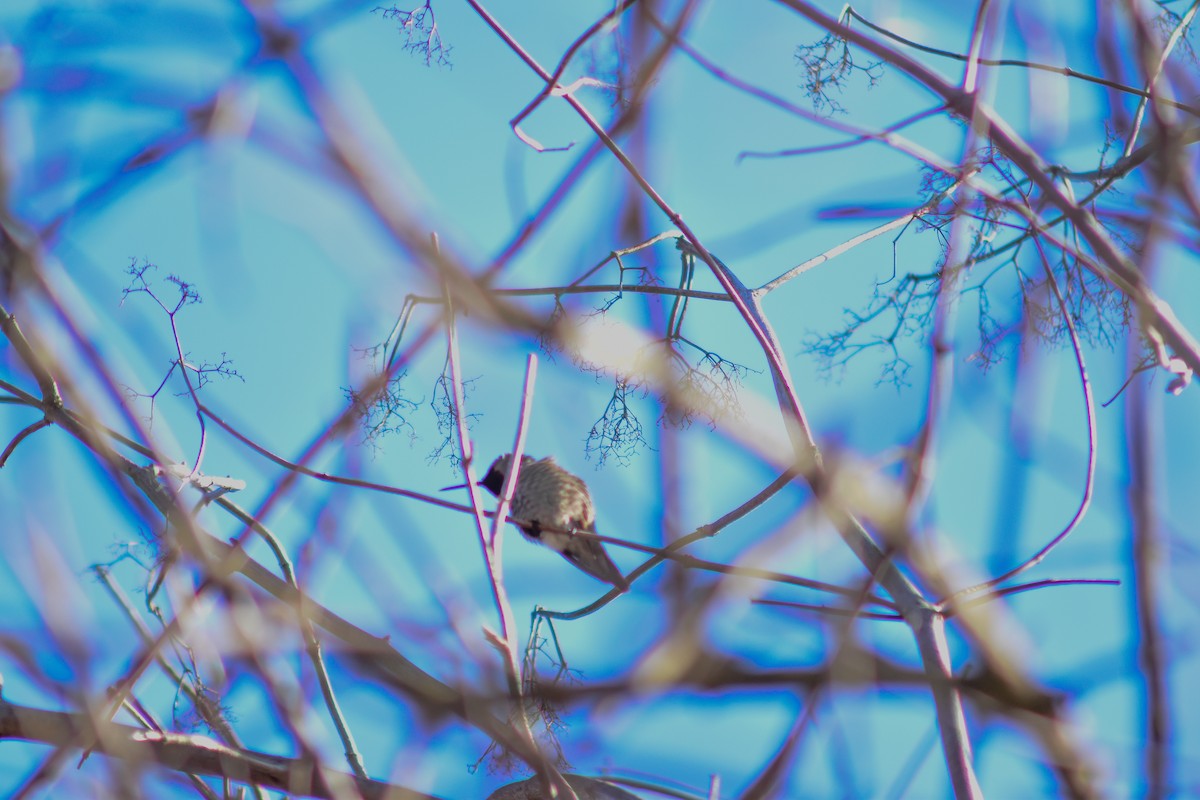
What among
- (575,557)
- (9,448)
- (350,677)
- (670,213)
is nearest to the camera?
(350,677)

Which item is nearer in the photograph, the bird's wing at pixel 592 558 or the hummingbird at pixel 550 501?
the bird's wing at pixel 592 558

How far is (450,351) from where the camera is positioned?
99 centimetres

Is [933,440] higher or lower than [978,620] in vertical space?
higher

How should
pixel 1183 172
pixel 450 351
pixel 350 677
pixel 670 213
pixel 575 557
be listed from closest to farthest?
pixel 1183 172, pixel 350 677, pixel 450 351, pixel 670 213, pixel 575 557

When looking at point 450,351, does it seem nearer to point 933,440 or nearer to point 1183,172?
point 933,440

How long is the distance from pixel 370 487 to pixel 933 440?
481 millimetres

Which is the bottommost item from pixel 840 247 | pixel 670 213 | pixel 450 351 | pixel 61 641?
pixel 61 641

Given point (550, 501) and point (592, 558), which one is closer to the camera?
point (592, 558)

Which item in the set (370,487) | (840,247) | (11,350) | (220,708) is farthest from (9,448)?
(840,247)

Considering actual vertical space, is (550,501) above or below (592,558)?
above

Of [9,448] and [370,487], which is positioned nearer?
[370,487]

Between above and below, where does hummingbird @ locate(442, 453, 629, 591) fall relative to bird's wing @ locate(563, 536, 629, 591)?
above

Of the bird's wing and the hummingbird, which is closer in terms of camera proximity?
the bird's wing

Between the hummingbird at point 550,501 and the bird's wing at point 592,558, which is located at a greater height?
the hummingbird at point 550,501
